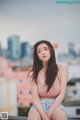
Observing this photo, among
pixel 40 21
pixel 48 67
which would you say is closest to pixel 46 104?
pixel 48 67

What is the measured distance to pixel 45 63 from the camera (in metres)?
2.59

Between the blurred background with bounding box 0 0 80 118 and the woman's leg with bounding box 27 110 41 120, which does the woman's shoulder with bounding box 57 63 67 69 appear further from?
the woman's leg with bounding box 27 110 41 120

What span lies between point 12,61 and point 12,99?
1.28ft

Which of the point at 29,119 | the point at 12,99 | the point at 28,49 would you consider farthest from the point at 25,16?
the point at 29,119

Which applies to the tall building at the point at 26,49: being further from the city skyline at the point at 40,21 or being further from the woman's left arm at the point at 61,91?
the woman's left arm at the point at 61,91

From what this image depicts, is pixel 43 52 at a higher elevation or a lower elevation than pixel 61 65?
higher

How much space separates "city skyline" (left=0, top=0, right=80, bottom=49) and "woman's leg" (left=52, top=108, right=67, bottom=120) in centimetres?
64

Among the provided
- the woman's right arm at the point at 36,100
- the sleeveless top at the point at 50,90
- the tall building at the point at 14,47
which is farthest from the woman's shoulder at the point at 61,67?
the tall building at the point at 14,47

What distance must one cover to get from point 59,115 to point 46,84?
0.32 m

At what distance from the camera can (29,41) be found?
263 cm

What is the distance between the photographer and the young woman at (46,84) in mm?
2498

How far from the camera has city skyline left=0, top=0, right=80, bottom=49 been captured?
8.61 feet

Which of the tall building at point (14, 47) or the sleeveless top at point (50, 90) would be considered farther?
the tall building at point (14, 47)

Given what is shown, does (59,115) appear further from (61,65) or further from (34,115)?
(61,65)
